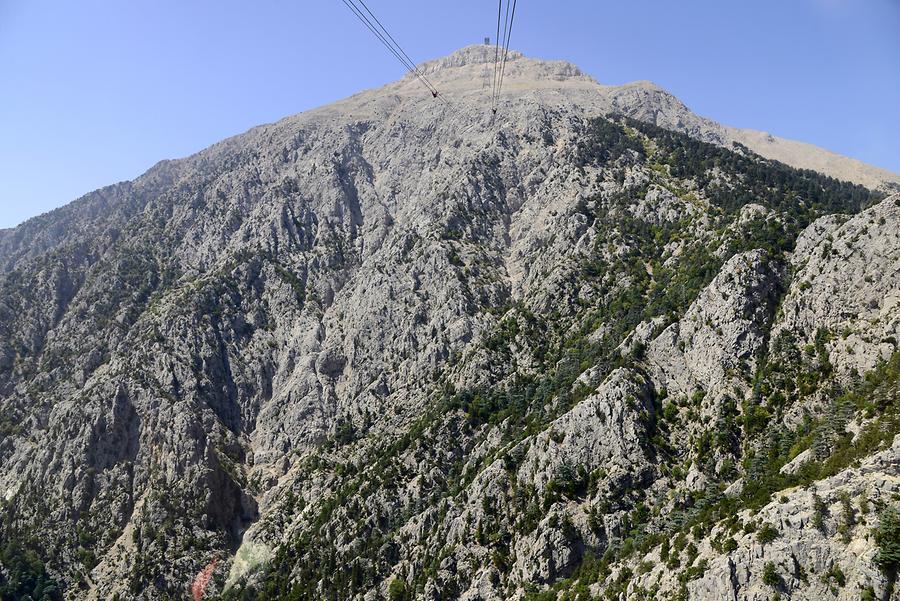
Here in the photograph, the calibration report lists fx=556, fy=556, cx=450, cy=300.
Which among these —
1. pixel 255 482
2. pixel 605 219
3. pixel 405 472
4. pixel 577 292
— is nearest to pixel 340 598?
pixel 405 472

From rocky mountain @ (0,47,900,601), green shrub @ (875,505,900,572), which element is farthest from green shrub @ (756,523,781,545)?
green shrub @ (875,505,900,572)

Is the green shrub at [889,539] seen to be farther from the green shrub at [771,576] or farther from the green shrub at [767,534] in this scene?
the green shrub at [771,576]

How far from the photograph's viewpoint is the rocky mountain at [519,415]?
219 ft

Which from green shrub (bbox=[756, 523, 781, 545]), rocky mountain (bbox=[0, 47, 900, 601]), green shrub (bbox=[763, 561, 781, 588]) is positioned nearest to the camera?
green shrub (bbox=[763, 561, 781, 588])

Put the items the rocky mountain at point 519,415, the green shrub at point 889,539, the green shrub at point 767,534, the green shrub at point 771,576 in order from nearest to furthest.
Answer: the green shrub at point 889,539 → the green shrub at point 771,576 → the green shrub at point 767,534 → the rocky mountain at point 519,415

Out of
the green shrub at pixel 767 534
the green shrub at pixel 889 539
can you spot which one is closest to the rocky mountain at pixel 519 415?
A: the green shrub at pixel 767 534

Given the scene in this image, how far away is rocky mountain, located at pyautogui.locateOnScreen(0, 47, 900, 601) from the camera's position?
219 feet

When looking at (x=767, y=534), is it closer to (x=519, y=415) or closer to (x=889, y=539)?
(x=889, y=539)

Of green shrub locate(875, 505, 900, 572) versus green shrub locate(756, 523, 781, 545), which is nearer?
green shrub locate(875, 505, 900, 572)

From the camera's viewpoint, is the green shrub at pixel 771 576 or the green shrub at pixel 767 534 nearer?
the green shrub at pixel 771 576

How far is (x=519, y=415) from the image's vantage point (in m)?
122

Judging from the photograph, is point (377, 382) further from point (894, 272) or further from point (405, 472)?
point (894, 272)

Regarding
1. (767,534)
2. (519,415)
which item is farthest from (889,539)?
(519,415)

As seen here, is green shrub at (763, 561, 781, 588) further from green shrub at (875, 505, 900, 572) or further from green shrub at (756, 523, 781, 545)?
green shrub at (875, 505, 900, 572)
